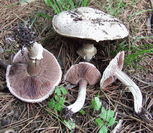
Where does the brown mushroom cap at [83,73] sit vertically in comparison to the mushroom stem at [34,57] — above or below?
below

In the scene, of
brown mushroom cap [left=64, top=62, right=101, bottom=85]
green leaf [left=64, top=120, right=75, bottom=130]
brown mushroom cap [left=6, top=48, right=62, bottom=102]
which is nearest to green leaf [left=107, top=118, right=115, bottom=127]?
green leaf [left=64, top=120, right=75, bottom=130]

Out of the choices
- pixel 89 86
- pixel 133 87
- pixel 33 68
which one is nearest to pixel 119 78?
pixel 133 87


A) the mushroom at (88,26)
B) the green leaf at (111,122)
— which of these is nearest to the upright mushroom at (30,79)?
the mushroom at (88,26)

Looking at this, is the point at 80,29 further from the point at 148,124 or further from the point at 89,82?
the point at 148,124

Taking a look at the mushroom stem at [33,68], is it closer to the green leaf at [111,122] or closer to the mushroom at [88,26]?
the mushroom at [88,26]

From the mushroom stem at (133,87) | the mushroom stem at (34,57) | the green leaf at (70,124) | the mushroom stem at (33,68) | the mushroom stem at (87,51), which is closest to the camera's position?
the mushroom stem at (34,57)

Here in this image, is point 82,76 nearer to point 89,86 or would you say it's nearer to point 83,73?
point 83,73

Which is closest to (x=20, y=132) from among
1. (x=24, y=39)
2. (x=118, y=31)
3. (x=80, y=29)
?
(x=24, y=39)
